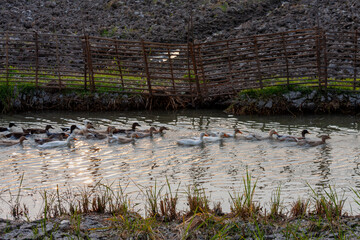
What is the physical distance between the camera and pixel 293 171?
9.41 m

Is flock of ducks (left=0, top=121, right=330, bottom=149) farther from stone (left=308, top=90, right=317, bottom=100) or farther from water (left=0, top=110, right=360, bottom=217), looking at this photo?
stone (left=308, top=90, right=317, bottom=100)

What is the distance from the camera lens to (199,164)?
10359 millimetres

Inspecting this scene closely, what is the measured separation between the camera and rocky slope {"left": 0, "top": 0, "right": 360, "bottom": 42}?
24.0 m

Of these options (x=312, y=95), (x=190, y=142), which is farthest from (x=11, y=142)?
(x=312, y=95)

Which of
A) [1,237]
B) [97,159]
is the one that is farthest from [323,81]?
[1,237]

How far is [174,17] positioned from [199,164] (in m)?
18.8

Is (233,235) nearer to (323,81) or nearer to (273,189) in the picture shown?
(273,189)

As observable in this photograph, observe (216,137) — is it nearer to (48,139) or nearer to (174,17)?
(48,139)

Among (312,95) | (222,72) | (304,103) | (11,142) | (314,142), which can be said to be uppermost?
(222,72)

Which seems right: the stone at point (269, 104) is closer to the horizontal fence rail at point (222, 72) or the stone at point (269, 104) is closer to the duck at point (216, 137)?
the horizontal fence rail at point (222, 72)

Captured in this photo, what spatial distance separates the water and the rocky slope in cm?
1035

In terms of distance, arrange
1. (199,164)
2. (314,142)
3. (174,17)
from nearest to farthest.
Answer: (199,164) < (314,142) < (174,17)

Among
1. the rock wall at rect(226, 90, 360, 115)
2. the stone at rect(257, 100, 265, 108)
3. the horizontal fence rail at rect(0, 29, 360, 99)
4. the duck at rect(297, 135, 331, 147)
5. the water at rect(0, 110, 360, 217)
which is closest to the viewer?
the water at rect(0, 110, 360, 217)

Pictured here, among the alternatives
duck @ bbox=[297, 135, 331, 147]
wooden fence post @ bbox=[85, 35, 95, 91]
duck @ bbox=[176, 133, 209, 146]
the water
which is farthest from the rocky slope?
→ duck @ bbox=[297, 135, 331, 147]
